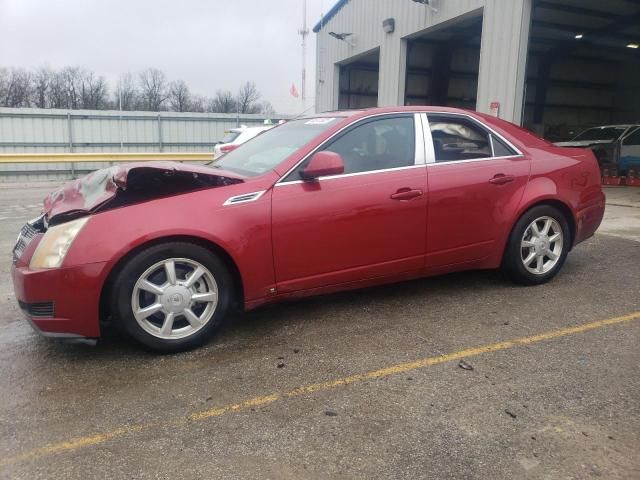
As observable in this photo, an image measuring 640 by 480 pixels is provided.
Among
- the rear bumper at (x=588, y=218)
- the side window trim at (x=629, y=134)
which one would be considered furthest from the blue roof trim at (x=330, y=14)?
the rear bumper at (x=588, y=218)

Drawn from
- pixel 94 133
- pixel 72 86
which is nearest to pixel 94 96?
pixel 72 86

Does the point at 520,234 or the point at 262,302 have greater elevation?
the point at 520,234

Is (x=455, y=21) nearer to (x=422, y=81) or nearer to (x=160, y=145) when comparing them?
(x=422, y=81)

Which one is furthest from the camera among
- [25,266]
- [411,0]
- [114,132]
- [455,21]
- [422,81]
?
[422,81]

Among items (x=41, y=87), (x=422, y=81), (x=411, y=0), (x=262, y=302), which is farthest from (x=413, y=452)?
(x=41, y=87)

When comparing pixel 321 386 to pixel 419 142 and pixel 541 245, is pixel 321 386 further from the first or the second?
pixel 541 245

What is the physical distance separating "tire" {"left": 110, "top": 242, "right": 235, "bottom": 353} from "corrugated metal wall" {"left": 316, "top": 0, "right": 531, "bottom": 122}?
1036cm

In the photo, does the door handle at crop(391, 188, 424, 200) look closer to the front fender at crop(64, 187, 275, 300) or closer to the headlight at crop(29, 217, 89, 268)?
the front fender at crop(64, 187, 275, 300)

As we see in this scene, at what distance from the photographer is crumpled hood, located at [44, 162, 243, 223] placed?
3171 millimetres

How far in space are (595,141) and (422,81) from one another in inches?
359

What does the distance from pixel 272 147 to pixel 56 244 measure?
1713mm

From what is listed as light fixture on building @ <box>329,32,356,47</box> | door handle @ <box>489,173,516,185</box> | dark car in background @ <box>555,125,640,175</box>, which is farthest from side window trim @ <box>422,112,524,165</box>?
light fixture on building @ <box>329,32,356,47</box>

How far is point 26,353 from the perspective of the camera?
3332mm

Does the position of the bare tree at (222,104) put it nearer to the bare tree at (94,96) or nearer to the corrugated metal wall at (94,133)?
the bare tree at (94,96)
